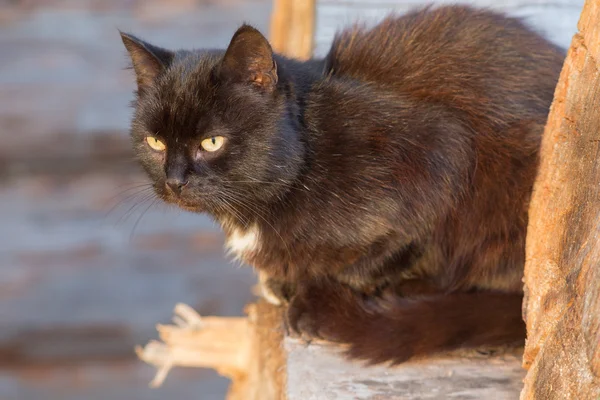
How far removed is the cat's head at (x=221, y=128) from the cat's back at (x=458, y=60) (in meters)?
0.22

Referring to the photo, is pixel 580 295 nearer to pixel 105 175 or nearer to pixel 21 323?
pixel 105 175

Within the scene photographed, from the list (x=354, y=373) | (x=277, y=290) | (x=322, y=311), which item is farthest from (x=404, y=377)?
(x=277, y=290)

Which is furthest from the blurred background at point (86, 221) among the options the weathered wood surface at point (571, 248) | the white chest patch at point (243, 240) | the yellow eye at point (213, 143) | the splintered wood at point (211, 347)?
the weathered wood surface at point (571, 248)

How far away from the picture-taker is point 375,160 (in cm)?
157

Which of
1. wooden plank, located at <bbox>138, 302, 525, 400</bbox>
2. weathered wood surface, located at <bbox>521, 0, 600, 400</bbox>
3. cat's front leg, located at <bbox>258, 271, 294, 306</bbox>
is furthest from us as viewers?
cat's front leg, located at <bbox>258, 271, 294, 306</bbox>

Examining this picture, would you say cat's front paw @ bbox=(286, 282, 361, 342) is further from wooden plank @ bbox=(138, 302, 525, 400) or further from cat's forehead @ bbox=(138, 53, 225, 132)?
cat's forehead @ bbox=(138, 53, 225, 132)

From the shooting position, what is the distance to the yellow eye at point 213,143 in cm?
148

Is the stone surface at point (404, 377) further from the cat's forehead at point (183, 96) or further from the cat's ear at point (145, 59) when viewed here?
the cat's ear at point (145, 59)

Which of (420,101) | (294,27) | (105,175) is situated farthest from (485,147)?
(105,175)

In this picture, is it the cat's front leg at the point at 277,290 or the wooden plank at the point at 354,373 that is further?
the cat's front leg at the point at 277,290

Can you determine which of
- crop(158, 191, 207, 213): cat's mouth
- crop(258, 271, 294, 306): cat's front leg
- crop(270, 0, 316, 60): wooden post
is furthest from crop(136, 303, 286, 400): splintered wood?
crop(270, 0, 316, 60): wooden post

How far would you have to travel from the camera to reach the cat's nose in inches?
57.2

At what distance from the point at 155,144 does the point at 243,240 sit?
0.30 m

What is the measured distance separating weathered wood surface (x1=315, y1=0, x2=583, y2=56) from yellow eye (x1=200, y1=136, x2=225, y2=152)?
34.1 inches
